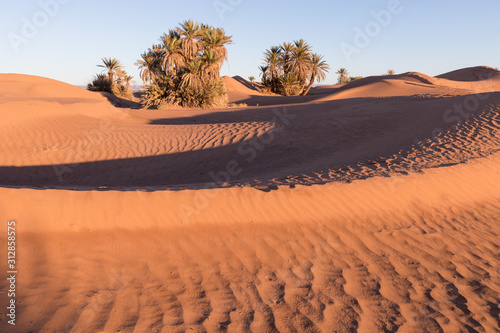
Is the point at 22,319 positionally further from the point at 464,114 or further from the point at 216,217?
the point at 464,114

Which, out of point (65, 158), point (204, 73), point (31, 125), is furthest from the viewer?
point (204, 73)

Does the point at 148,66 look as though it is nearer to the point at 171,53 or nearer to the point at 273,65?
the point at 171,53

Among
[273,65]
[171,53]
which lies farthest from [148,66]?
[273,65]

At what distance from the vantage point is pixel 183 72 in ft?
86.1

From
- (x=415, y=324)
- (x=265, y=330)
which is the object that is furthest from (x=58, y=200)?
(x=415, y=324)

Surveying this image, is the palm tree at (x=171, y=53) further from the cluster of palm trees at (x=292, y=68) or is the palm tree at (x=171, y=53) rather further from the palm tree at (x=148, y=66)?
the cluster of palm trees at (x=292, y=68)

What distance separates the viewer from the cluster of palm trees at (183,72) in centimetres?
2470

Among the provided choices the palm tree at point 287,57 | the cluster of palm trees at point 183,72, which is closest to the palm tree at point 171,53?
the cluster of palm trees at point 183,72

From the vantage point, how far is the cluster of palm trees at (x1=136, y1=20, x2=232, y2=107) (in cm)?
2470

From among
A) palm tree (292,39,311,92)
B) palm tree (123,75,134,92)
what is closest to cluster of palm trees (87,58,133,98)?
palm tree (123,75,134,92)

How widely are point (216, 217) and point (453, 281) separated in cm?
282

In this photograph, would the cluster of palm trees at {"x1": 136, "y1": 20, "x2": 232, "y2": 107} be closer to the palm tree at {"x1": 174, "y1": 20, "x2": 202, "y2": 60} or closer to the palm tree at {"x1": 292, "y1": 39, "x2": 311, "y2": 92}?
the palm tree at {"x1": 174, "y1": 20, "x2": 202, "y2": 60}

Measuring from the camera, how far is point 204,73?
2494cm
